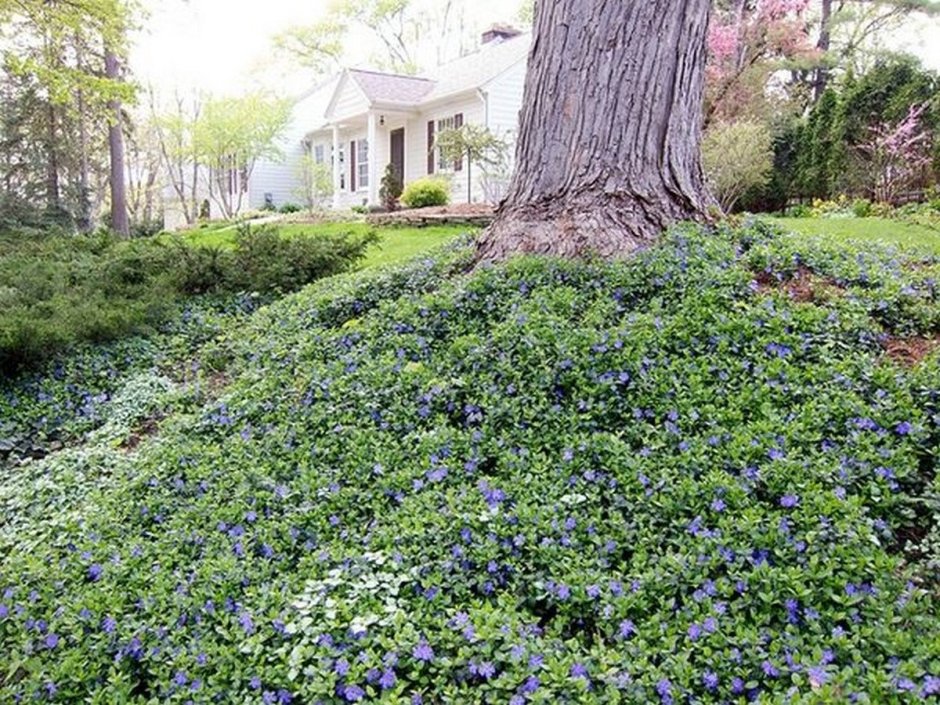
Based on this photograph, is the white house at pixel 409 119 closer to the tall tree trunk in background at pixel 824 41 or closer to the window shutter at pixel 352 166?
the window shutter at pixel 352 166

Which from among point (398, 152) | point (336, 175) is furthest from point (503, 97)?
point (336, 175)

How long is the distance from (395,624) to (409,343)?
1.56 m

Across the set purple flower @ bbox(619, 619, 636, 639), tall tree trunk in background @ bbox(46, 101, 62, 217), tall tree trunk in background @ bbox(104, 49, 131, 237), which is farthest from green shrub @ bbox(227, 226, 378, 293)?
tall tree trunk in background @ bbox(46, 101, 62, 217)

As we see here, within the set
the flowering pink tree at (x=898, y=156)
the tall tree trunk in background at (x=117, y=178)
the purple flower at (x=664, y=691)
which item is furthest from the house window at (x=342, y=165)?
the purple flower at (x=664, y=691)

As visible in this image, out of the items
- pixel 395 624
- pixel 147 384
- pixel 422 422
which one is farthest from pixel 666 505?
pixel 147 384

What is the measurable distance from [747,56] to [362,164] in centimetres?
1111

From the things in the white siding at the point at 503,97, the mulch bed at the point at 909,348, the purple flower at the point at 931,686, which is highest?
the white siding at the point at 503,97

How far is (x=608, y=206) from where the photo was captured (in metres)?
3.55

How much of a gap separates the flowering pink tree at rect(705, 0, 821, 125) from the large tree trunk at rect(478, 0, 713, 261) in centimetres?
1143

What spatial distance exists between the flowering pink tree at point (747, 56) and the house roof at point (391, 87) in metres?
7.68

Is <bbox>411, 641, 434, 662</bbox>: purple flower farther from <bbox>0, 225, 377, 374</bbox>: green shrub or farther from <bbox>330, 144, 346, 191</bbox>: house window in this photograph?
<bbox>330, 144, 346, 191</bbox>: house window

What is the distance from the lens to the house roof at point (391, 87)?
1848 centimetres

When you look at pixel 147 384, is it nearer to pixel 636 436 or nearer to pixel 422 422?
pixel 422 422

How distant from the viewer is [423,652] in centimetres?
162
